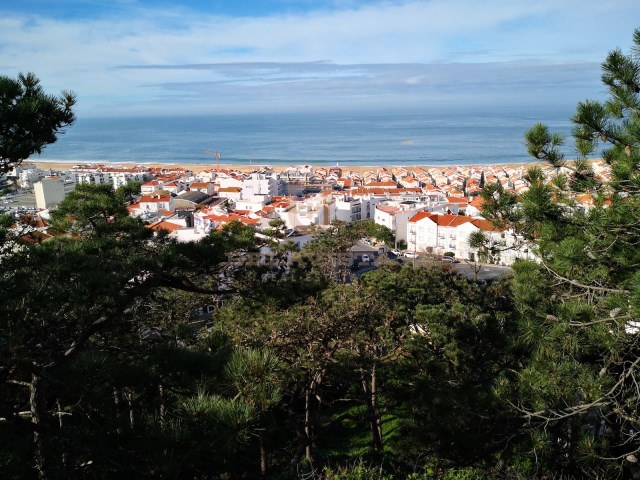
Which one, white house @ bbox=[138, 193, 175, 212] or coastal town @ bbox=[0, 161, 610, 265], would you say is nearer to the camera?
coastal town @ bbox=[0, 161, 610, 265]

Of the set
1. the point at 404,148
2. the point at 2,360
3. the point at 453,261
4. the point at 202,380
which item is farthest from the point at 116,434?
the point at 404,148

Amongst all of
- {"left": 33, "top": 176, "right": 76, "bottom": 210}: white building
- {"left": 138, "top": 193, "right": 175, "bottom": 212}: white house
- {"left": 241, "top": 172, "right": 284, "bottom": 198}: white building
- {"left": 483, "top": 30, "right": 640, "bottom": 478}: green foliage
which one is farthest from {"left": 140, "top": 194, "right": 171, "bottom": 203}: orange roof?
{"left": 483, "top": 30, "right": 640, "bottom": 478}: green foliage

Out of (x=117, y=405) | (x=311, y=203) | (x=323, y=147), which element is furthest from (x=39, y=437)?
(x=323, y=147)

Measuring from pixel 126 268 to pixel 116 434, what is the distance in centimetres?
145

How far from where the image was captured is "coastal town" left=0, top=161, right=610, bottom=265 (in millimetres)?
22531

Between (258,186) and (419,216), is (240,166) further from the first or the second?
(419,216)

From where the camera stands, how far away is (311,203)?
2655 centimetres

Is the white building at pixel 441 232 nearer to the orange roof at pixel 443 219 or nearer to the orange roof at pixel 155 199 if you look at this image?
the orange roof at pixel 443 219

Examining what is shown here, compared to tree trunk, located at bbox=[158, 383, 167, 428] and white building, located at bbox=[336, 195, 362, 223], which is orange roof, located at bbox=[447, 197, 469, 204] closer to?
white building, located at bbox=[336, 195, 362, 223]

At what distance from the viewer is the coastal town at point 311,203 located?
22.5 meters

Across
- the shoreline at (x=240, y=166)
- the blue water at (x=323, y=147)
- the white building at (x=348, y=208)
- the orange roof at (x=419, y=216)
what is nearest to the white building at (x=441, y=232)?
the orange roof at (x=419, y=216)

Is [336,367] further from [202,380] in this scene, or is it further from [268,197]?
[268,197]

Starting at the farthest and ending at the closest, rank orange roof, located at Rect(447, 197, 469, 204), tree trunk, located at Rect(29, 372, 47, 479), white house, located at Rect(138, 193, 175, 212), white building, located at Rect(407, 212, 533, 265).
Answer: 1. orange roof, located at Rect(447, 197, 469, 204)
2. white house, located at Rect(138, 193, 175, 212)
3. white building, located at Rect(407, 212, 533, 265)
4. tree trunk, located at Rect(29, 372, 47, 479)

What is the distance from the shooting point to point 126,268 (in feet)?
11.6
